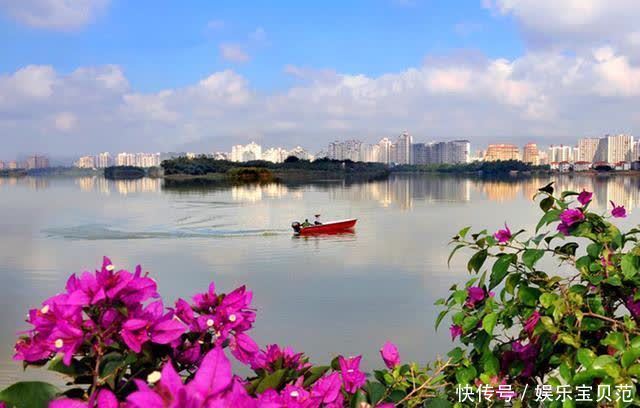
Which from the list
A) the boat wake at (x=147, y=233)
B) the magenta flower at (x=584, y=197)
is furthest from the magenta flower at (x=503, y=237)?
the boat wake at (x=147, y=233)

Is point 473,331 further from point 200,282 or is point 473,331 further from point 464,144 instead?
point 464,144

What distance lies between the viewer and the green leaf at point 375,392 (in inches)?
34.7

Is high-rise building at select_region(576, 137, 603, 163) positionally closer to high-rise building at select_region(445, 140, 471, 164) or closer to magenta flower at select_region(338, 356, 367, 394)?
high-rise building at select_region(445, 140, 471, 164)

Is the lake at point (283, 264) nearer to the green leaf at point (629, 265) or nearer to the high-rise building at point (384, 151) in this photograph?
the green leaf at point (629, 265)

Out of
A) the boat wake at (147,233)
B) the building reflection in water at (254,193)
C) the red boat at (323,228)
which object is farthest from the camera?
the building reflection in water at (254,193)

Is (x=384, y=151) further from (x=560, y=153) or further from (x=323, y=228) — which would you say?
(x=323, y=228)

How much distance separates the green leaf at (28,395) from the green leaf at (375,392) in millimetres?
467

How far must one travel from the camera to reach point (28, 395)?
2.07 feet

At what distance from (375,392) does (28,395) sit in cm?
51

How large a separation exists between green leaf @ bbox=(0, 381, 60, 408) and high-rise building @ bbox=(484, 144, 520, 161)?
3950 inches

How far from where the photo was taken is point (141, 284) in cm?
64

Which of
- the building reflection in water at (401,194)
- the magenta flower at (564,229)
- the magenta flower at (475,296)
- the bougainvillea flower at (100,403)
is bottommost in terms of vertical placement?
the building reflection in water at (401,194)

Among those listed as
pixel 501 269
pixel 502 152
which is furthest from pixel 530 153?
pixel 501 269

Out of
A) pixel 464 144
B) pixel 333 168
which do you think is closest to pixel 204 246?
pixel 333 168
